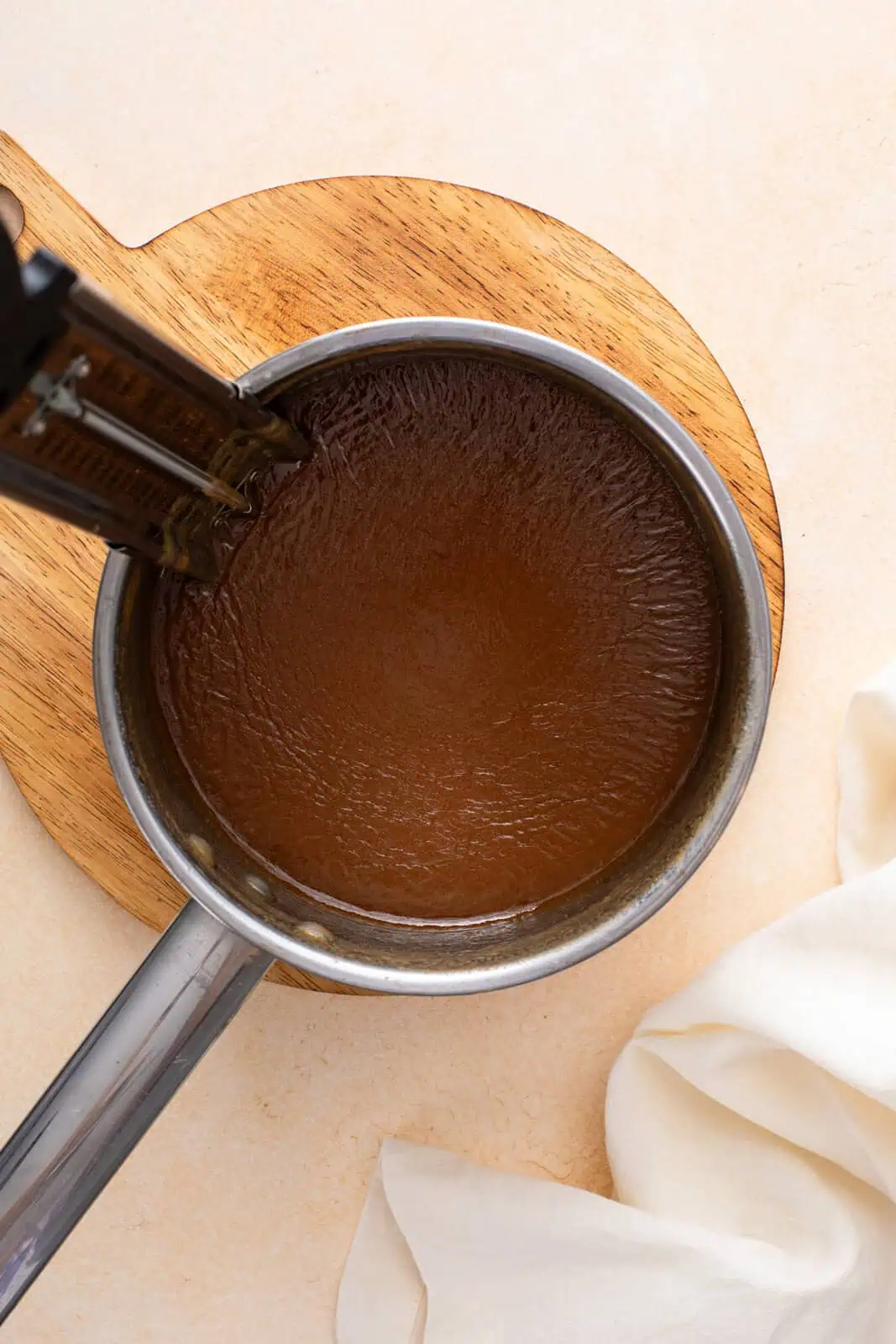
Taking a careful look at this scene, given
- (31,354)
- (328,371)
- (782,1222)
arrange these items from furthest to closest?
(782,1222) → (328,371) → (31,354)

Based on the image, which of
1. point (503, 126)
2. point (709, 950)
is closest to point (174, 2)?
point (503, 126)

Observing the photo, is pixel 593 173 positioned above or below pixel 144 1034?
above

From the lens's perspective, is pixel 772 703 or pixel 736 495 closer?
pixel 736 495

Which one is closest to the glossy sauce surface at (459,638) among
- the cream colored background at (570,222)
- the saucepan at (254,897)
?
the saucepan at (254,897)

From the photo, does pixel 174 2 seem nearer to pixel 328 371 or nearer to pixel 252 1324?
pixel 328 371

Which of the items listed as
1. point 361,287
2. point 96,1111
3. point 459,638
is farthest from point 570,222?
point 96,1111

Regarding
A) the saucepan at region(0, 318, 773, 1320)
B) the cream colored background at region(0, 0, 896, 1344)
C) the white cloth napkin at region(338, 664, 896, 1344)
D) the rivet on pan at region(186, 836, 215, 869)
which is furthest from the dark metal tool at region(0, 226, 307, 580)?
the white cloth napkin at region(338, 664, 896, 1344)

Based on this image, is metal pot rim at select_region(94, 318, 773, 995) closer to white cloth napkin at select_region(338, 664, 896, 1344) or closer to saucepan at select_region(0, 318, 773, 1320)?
saucepan at select_region(0, 318, 773, 1320)

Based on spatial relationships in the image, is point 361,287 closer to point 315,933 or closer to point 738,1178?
point 315,933
